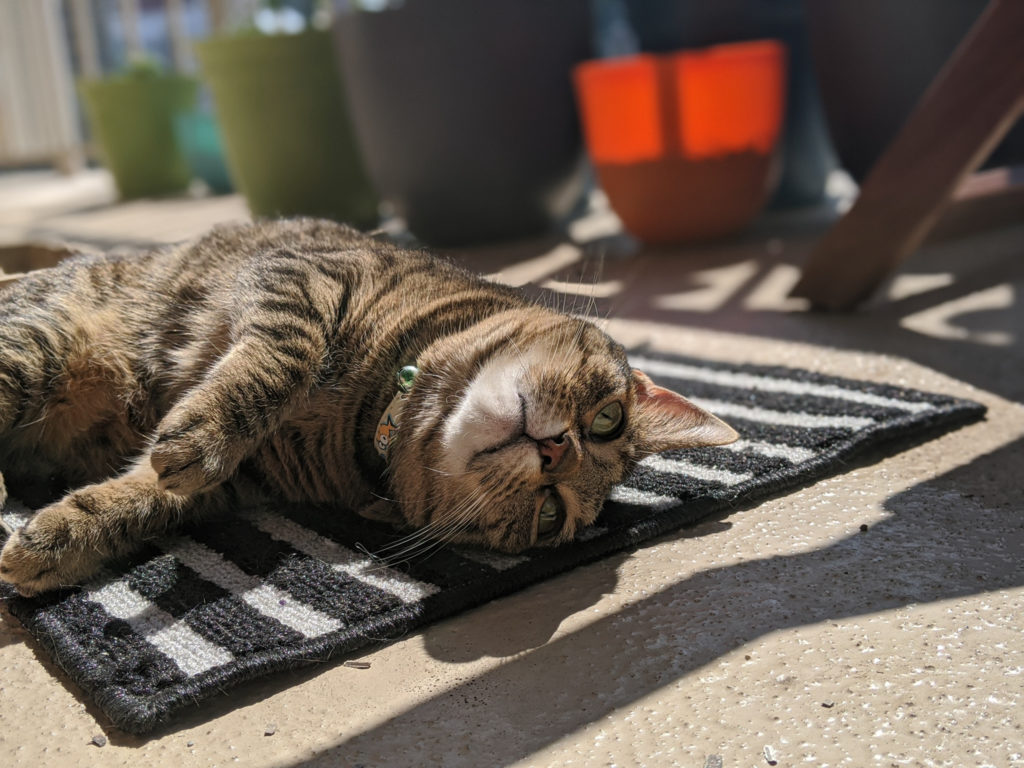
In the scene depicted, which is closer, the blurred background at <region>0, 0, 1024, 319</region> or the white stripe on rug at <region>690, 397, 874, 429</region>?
the white stripe on rug at <region>690, 397, 874, 429</region>

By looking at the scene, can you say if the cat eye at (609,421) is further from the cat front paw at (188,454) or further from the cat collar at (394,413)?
the cat front paw at (188,454)

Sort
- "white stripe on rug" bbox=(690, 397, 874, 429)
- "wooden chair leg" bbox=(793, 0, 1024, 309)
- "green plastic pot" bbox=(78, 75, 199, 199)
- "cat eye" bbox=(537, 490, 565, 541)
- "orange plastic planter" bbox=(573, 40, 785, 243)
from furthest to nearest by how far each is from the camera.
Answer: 1. "green plastic pot" bbox=(78, 75, 199, 199)
2. "orange plastic planter" bbox=(573, 40, 785, 243)
3. "wooden chair leg" bbox=(793, 0, 1024, 309)
4. "white stripe on rug" bbox=(690, 397, 874, 429)
5. "cat eye" bbox=(537, 490, 565, 541)

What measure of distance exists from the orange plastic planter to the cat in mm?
1849

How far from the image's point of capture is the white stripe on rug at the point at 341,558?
4.32 feet

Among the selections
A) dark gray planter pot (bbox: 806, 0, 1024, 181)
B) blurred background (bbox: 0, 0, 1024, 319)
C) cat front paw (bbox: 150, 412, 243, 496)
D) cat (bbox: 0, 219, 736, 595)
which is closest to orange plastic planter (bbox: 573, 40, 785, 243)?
blurred background (bbox: 0, 0, 1024, 319)

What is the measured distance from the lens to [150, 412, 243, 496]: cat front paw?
1303 millimetres

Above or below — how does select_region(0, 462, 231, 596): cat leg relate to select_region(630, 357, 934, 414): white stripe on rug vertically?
above

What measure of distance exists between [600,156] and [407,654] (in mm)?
2771

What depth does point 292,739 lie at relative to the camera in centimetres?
104

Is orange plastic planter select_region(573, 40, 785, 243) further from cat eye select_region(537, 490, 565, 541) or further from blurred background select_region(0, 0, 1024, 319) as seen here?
cat eye select_region(537, 490, 565, 541)

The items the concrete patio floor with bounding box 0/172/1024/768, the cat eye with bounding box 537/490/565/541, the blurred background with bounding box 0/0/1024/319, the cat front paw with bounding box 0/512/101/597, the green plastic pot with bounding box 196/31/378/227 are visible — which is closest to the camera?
the concrete patio floor with bounding box 0/172/1024/768

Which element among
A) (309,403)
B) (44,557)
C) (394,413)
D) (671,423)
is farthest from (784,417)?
(44,557)

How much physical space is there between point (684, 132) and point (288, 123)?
1.95 metres

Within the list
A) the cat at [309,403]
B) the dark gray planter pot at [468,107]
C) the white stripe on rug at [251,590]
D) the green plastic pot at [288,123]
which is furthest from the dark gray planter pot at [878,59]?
the white stripe on rug at [251,590]
